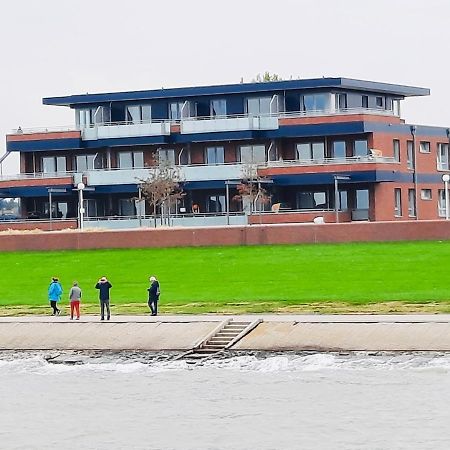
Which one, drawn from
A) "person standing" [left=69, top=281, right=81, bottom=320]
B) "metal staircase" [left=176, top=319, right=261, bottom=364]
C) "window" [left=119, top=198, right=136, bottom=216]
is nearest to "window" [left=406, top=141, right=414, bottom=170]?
"window" [left=119, top=198, right=136, bottom=216]

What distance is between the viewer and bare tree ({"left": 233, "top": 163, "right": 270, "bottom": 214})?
329 feet

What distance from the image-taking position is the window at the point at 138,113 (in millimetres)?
109812

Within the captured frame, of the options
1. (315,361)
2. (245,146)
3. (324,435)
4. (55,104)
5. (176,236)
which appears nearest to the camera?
(324,435)

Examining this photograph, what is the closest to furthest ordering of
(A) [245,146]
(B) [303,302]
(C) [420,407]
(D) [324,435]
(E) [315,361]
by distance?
(D) [324,435] < (C) [420,407] < (E) [315,361] < (B) [303,302] < (A) [245,146]

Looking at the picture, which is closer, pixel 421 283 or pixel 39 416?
pixel 39 416

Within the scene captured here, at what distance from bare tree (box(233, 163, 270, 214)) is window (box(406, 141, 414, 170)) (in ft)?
36.1

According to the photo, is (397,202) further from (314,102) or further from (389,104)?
(389,104)

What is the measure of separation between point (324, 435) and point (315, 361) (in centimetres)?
1232

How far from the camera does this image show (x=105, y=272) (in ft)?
253

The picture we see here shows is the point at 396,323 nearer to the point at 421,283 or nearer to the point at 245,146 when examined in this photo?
the point at 421,283

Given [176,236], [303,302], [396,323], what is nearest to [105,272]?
[176,236]

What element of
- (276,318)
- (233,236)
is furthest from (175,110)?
(276,318)

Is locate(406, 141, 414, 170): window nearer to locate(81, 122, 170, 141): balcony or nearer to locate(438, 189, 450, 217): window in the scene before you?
locate(438, 189, 450, 217): window

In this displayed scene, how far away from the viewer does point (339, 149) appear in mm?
103312
